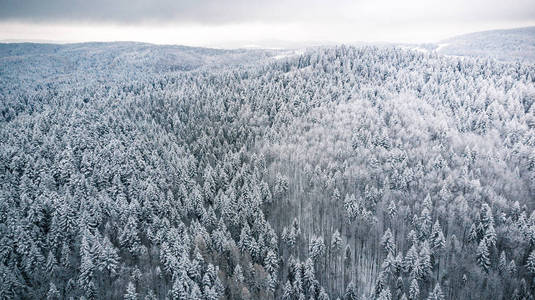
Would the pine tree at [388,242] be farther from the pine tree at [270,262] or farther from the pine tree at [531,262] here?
the pine tree at [270,262]

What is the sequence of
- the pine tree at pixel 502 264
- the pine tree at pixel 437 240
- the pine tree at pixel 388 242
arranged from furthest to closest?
the pine tree at pixel 388 242
the pine tree at pixel 437 240
the pine tree at pixel 502 264

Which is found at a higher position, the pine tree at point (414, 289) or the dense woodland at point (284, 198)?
the dense woodland at point (284, 198)

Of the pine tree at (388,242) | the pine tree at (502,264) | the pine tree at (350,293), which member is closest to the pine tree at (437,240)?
the pine tree at (388,242)

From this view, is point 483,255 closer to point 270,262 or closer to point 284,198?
point 270,262

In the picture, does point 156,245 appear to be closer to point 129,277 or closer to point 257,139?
point 129,277

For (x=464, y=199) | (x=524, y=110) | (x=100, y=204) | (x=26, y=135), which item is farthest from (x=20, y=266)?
(x=524, y=110)

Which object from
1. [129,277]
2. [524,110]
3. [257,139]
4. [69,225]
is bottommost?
[129,277]

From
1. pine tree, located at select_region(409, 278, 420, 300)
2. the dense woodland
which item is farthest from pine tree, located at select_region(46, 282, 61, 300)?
pine tree, located at select_region(409, 278, 420, 300)

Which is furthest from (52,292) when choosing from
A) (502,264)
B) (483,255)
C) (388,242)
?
(502,264)
